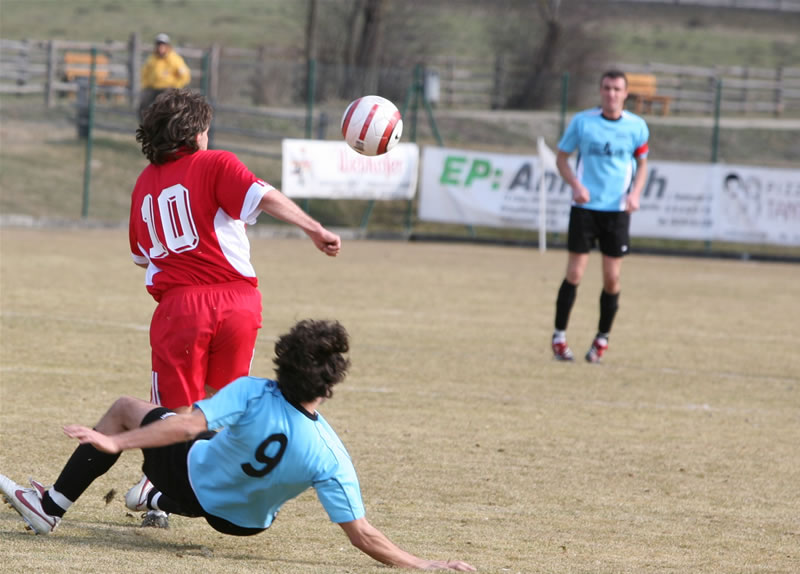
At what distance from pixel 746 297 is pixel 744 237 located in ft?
15.8

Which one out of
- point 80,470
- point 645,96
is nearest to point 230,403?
point 80,470

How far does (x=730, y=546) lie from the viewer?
5.29 metres

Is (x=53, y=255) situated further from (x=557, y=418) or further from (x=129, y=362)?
(x=557, y=418)

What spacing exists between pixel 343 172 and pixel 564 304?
11.0m

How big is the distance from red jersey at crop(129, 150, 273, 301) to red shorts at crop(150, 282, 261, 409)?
7cm

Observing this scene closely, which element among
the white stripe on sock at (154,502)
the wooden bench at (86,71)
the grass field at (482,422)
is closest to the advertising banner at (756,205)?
the grass field at (482,422)

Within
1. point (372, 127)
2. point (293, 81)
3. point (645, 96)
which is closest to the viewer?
point (372, 127)

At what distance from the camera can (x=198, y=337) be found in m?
4.94

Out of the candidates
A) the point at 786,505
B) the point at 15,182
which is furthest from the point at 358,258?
the point at 786,505

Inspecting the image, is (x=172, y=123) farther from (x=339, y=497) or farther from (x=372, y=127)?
(x=372, y=127)

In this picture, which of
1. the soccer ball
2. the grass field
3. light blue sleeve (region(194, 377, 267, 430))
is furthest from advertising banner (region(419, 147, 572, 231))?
light blue sleeve (region(194, 377, 267, 430))

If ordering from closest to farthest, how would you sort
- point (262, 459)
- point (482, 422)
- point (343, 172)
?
point (262, 459)
point (482, 422)
point (343, 172)

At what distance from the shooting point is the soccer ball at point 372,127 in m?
6.84

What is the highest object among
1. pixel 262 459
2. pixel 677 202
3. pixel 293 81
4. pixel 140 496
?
pixel 293 81
